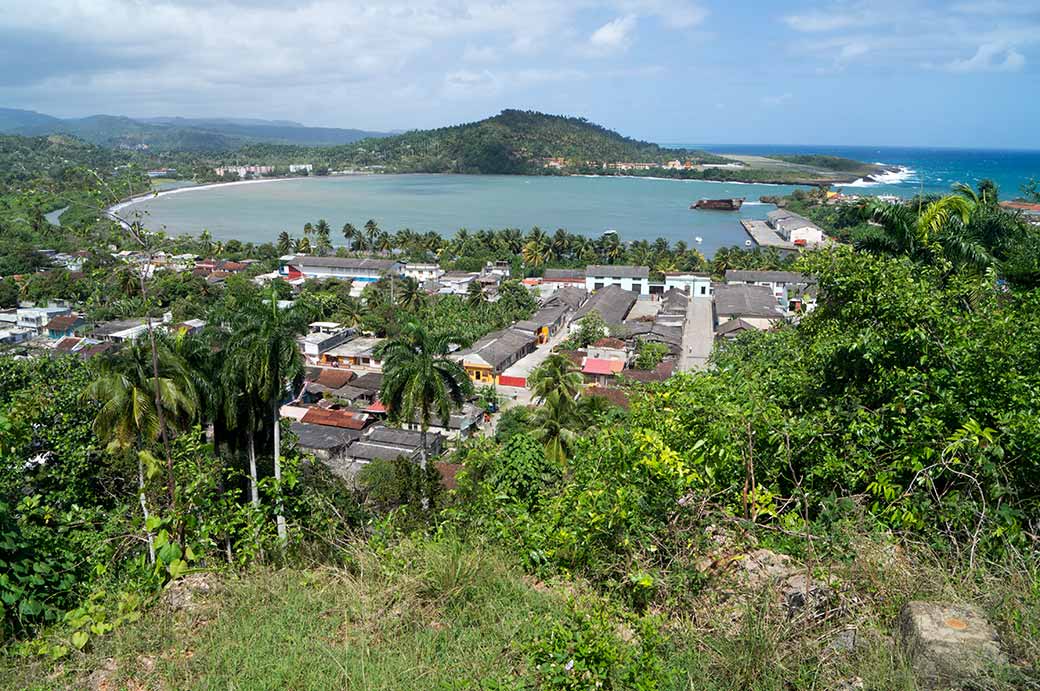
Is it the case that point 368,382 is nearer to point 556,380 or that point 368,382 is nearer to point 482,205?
point 556,380

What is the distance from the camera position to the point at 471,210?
59.6 m

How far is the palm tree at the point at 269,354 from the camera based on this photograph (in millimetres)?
6879

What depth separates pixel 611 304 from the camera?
2658 centimetres

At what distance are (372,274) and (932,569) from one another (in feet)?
104

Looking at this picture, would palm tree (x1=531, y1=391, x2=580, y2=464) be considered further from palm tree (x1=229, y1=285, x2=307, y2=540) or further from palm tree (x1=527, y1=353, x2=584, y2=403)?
palm tree (x1=229, y1=285, x2=307, y2=540)

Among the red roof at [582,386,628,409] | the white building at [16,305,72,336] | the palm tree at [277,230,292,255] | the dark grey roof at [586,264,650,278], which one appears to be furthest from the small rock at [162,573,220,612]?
the palm tree at [277,230,292,255]

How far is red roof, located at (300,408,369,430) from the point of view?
1440 centimetres

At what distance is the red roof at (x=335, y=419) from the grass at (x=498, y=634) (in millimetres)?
11731

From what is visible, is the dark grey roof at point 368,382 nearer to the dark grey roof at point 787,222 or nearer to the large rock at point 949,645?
the large rock at point 949,645

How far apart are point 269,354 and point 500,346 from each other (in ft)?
43.0

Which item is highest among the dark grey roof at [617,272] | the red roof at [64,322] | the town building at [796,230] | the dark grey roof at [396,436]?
the town building at [796,230]

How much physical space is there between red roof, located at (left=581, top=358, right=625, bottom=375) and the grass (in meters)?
15.0

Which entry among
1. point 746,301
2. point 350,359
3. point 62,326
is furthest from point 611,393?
point 62,326

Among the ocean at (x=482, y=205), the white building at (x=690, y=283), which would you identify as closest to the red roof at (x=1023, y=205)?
the ocean at (x=482, y=205)
